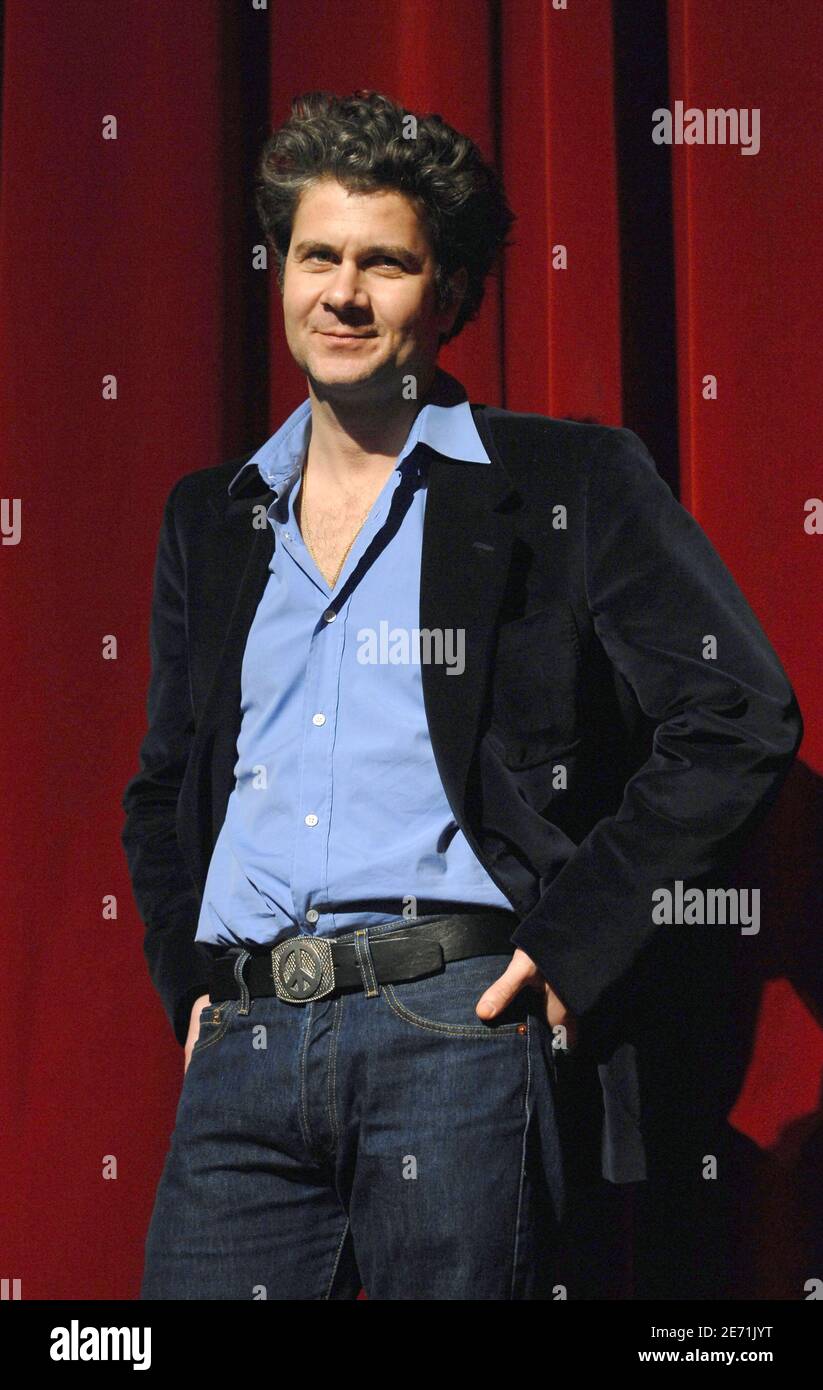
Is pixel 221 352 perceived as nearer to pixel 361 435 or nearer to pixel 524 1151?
pixel 361 435

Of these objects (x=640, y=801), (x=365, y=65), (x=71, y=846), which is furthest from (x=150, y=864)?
(x=365, y=65)

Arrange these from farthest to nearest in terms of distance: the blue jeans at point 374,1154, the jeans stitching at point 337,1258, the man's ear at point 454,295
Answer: the man's ear at point 454,295, the jeans stitching at point 337,1258, the blue jeans at point 374,1154

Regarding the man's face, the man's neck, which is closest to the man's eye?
the man's face

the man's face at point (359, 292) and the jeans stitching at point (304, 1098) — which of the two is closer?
the jeans stitching at point (304, 1098)

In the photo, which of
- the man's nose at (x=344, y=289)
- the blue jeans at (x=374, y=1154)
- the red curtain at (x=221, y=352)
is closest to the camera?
the blue jeans at (x=374, y=1154)

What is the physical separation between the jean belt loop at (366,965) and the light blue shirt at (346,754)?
3 centimetres

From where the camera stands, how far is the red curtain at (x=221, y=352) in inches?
69.8

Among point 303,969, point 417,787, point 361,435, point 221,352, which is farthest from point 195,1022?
point 221,352

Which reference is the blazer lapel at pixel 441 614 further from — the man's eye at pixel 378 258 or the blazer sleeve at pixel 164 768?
the man's eye at pixel 378 258

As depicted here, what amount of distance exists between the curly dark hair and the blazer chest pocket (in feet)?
1.25

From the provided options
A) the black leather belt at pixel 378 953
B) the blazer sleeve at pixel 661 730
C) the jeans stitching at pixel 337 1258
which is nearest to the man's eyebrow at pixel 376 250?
the blazer sleeve at pixel 661 730

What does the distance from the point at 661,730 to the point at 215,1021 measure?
0.49 metres

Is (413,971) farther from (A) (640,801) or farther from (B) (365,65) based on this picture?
(B) (365,65)

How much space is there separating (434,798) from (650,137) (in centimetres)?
95
